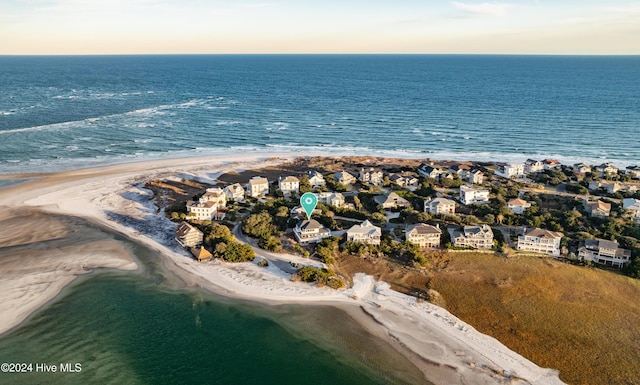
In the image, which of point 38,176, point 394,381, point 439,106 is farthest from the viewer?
point 439,106

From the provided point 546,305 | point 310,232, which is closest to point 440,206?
point 310,232

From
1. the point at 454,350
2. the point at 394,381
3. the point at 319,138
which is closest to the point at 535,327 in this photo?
the point at 454,350

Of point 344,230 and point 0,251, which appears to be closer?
point 0,251

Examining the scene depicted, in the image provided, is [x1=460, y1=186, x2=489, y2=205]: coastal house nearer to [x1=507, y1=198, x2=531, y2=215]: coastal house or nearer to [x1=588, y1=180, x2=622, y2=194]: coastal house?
[x1=507, y1=198, x2=531, y2=215]: coastal house

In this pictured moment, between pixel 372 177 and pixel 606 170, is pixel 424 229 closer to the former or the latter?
pixel 372 177

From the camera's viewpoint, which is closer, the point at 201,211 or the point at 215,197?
the point at 201,211

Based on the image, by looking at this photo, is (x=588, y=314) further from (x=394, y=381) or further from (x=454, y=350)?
(x=394, y=381)

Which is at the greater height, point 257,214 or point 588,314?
point 257,214
